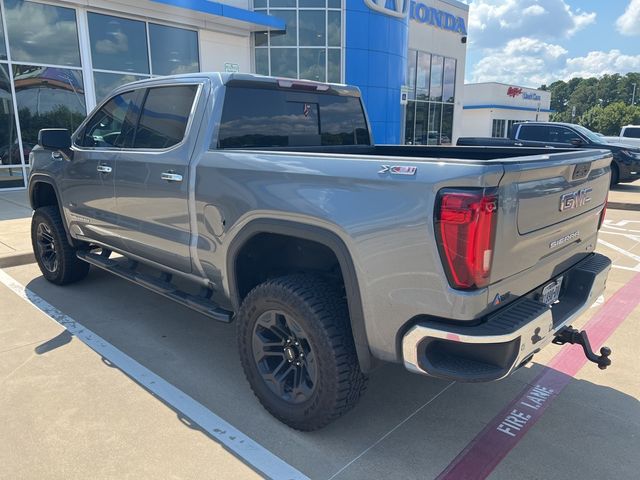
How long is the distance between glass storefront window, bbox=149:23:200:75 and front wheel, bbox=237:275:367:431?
41.0ft

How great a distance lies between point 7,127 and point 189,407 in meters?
11.2

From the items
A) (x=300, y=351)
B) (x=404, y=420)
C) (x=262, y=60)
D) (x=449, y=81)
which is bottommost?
(x=404, y=420)

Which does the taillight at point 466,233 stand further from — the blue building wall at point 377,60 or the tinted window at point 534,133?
the blue building wall at point 377,60

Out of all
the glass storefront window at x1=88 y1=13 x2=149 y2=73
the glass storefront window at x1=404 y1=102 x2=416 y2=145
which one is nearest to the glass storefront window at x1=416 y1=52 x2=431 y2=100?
the glass storefront window at x1=404 y1=102 x2=416 y2=145

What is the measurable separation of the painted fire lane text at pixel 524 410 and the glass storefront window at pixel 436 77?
2616 cm

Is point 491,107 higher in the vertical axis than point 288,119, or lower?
higher

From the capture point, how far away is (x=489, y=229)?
6.94 feet

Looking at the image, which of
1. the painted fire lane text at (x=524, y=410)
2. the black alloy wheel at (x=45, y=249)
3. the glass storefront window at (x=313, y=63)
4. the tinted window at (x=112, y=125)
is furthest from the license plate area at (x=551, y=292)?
the glass storefront window at (x=313, y=63)

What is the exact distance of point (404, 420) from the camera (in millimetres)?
3012

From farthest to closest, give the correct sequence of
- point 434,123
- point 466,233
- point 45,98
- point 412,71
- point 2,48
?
point 434,123, point 412,71, point 45,98, point 2,48, point 466,233

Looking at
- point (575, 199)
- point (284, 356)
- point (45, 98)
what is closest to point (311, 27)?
point (45, 98)

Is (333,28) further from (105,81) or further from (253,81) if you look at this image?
(253,81)

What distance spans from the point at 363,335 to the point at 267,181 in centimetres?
99

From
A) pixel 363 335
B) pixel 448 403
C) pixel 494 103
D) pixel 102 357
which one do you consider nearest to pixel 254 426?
pixel 363 335
